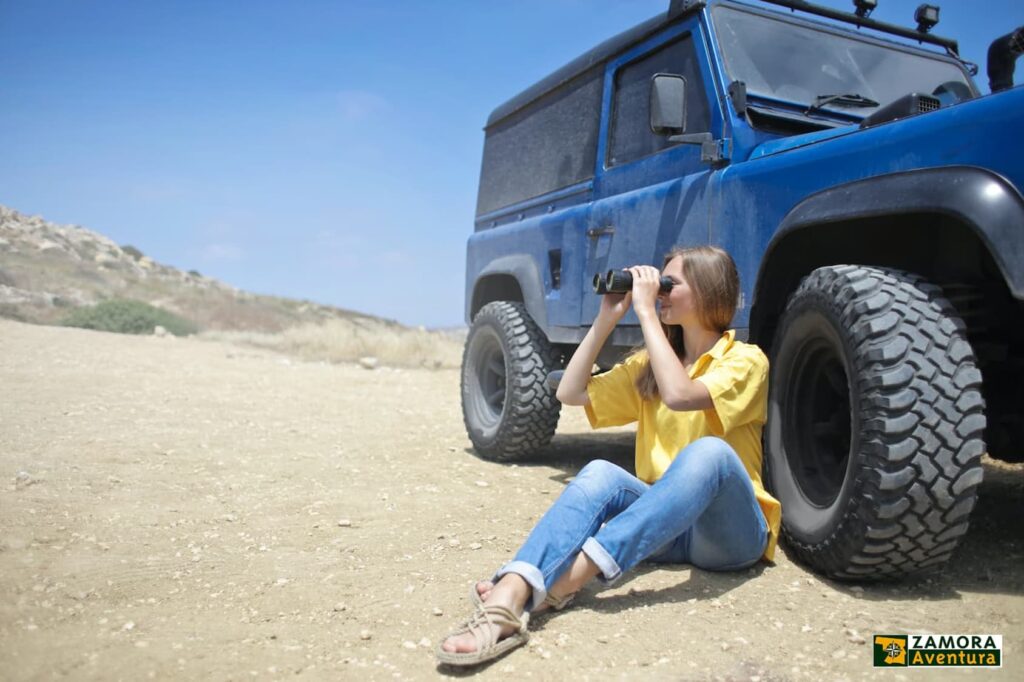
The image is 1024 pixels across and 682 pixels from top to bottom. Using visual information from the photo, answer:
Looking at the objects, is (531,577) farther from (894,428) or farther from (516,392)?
(516,392)

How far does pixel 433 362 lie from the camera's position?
14.2m

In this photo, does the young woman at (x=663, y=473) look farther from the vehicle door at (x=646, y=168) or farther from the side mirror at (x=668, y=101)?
the side mirror at (x=668, y=101)

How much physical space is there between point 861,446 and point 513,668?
122 centimetres

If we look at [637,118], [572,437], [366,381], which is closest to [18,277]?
[366,381]

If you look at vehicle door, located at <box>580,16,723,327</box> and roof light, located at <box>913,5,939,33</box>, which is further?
roof light, located at <box>913,5,939,33</box>

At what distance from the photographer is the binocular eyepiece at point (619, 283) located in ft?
9.39

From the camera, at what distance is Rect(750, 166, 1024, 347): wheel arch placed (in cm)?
233

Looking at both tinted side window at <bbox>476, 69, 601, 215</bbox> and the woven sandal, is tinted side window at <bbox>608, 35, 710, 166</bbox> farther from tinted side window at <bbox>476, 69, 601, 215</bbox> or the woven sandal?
the woven sandal

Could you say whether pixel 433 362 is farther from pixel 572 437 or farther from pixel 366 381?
pixel 572 437

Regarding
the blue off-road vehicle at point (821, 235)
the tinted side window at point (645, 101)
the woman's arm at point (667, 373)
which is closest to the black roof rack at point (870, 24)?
the blue off-road vehicle at point (821, 235)

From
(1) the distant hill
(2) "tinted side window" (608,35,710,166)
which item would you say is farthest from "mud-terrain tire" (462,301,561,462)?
(1) the distant hill

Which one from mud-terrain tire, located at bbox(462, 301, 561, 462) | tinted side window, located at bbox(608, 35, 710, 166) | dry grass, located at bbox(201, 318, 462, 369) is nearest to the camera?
tinted side window, located at bbox(608, 35, 710, 166)

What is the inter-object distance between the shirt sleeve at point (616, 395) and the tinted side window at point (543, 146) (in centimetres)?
182

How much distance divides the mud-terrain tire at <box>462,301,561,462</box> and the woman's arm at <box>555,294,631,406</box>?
171 centimetres
